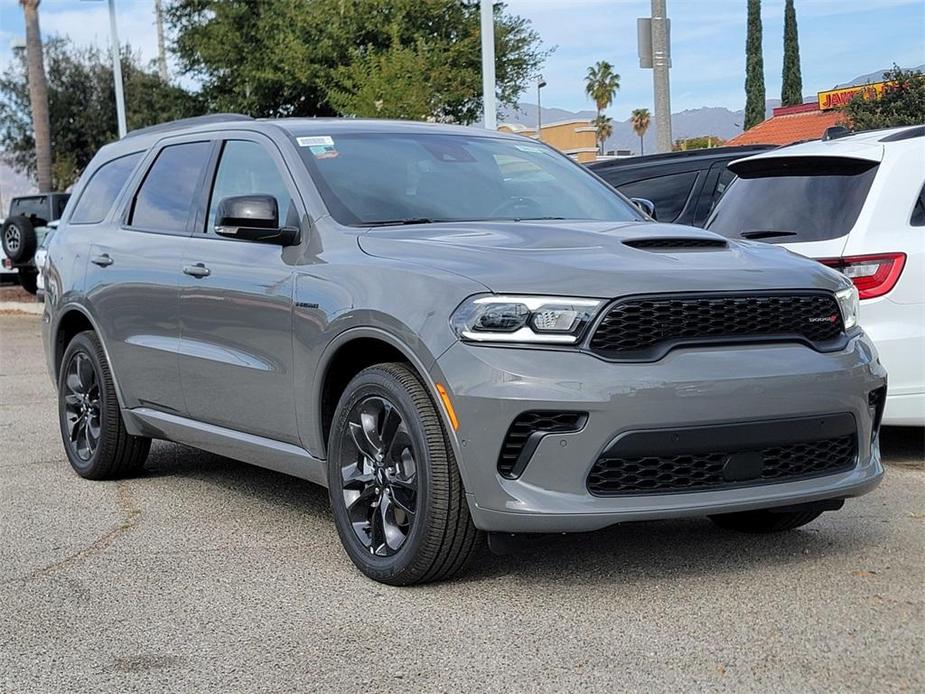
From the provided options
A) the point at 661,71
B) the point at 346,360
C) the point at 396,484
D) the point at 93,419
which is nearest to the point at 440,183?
the point at 346,360

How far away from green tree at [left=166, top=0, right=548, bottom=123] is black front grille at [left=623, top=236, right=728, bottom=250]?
655 inches

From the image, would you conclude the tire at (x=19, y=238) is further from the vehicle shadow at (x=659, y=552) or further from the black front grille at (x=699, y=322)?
the black front grille at (x=699, y=322)

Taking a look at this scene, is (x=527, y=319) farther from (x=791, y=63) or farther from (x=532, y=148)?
(x=791, y=63)

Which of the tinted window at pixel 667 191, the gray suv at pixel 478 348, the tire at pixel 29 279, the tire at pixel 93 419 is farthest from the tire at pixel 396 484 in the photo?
the tire at pixel 29 279

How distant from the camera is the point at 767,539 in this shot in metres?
5.30

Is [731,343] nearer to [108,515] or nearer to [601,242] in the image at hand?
[601,242]

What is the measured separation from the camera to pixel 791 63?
55.2 m

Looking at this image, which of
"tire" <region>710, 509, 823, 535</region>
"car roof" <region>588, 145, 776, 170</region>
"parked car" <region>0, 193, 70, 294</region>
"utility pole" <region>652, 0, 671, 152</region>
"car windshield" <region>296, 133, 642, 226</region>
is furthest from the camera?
"parked car" <region>0, 193, 70, 294</region>

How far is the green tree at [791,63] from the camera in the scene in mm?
54219

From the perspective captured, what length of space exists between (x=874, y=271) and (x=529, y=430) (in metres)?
2.94

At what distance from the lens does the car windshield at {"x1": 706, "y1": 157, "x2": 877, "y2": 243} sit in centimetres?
672

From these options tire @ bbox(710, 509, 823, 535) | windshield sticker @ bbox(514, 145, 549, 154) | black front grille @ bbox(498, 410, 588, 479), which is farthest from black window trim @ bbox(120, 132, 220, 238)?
tire @ bbox(710, 509, 823, 535)

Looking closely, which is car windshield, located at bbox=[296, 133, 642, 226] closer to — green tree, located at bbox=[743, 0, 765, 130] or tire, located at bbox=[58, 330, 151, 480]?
tire, located at bbox=[58, 330, 151, 480]

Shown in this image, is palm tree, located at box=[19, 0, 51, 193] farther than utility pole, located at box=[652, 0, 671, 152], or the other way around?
palm tree, located at box=[19, 0, 51, 193]
